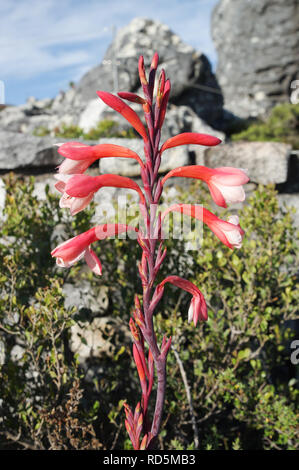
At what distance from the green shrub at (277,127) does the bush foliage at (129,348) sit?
22.2 feet

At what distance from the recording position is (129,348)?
8.57 ft

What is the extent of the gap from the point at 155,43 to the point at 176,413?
28.7ft

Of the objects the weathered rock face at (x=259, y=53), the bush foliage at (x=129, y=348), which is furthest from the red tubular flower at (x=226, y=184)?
the weathered rock face at (x=259, y=53)

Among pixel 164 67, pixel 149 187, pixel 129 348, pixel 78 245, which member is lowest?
pixel 129 348

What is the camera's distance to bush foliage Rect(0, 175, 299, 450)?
223 cm

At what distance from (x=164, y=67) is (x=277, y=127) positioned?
3.84 metres

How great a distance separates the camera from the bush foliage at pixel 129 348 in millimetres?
2234

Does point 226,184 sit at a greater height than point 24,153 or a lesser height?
lesser

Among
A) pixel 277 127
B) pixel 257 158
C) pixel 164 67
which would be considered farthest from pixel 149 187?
pixel 277 127

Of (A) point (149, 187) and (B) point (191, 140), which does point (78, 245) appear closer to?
(A) point (149, 187)

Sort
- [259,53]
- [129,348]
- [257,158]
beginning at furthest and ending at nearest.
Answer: [259,53] < [257,158] < [129,348]

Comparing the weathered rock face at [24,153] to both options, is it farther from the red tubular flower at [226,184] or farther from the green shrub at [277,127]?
the green shrub at [277,127]

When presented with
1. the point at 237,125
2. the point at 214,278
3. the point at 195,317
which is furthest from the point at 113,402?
the point at 237,125

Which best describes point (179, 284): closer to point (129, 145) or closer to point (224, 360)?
point (224, 360)
